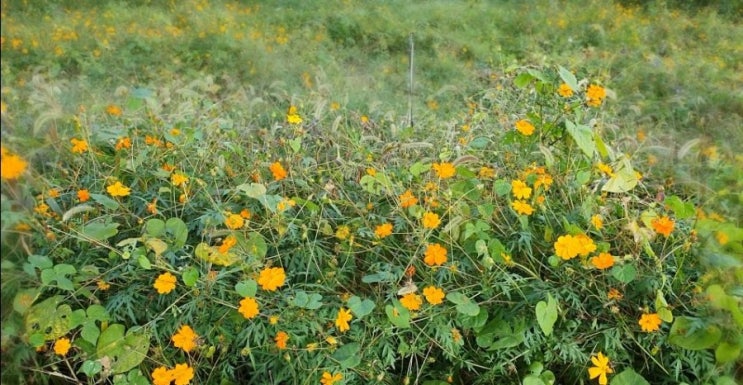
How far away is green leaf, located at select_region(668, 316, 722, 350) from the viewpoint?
4.09 feet

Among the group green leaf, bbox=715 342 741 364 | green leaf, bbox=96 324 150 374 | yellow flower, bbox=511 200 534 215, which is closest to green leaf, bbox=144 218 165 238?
green leaf, bbox=96 324 150 374

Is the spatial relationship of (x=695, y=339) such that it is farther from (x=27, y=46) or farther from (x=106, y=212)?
(x=27, y=46)

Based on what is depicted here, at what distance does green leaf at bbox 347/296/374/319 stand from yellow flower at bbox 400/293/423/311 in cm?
7

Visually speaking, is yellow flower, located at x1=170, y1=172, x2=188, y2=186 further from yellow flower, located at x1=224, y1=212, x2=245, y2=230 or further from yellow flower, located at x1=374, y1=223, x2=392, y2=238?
yellow flower, located at x1=374, y1=223, x2=392, y2=238

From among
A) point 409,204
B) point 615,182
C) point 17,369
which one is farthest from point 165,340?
point 615,182

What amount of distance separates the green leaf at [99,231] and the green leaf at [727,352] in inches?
52.4

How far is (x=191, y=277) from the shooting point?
4.12 ft

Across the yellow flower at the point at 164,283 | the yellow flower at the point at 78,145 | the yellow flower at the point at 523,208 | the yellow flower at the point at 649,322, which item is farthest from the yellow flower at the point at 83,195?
the yellow flower at the point at 649,322

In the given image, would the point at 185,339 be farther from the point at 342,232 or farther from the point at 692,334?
the point at 692,334

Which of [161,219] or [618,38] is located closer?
[161,219]

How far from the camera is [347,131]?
209 cm

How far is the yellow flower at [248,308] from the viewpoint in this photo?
1222 mm

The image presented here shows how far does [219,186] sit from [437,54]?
9.78 feet

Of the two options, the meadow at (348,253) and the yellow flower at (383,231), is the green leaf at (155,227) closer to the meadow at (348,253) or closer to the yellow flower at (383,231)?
the meadow at (348,253)
